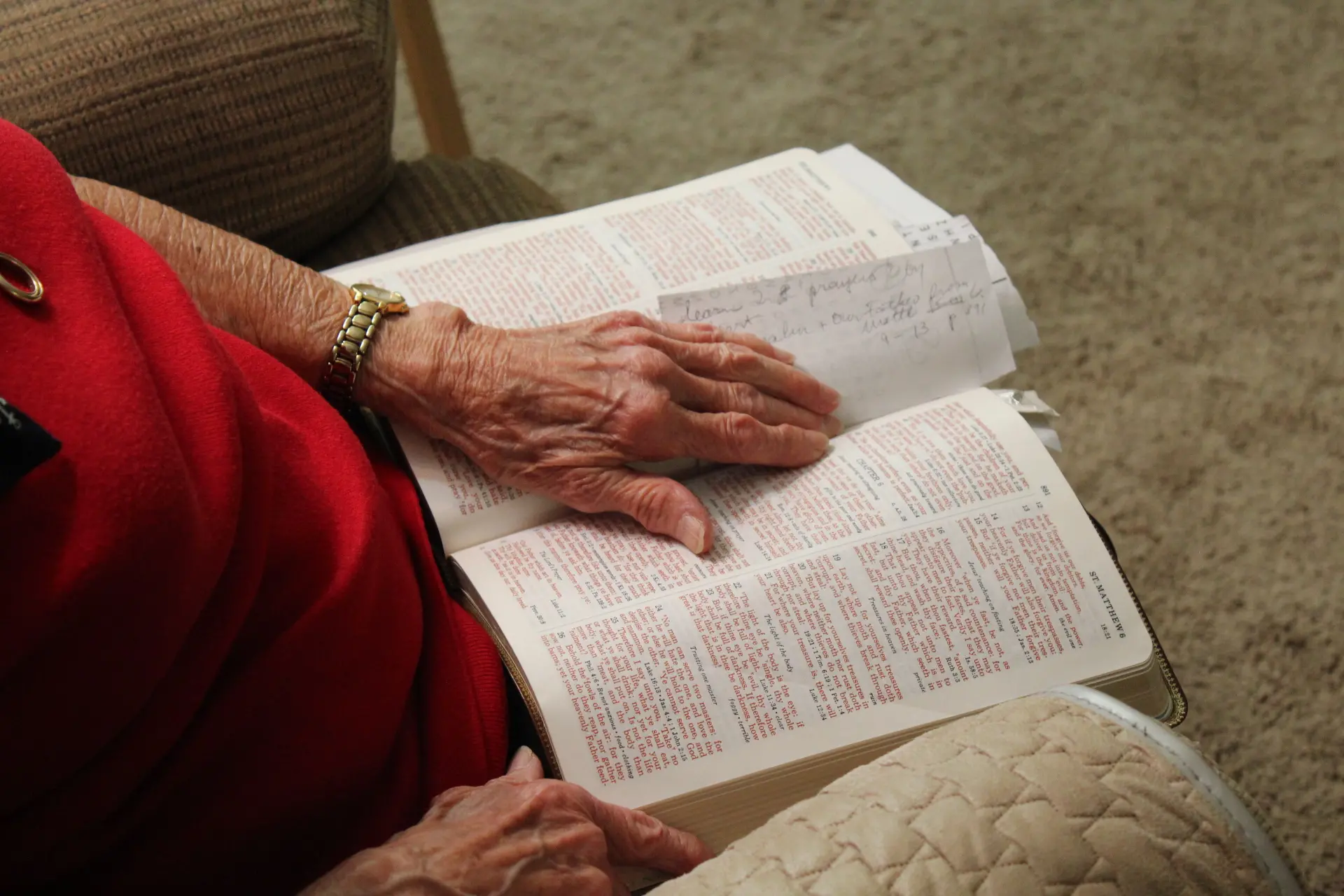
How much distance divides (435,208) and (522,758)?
51 centimetres

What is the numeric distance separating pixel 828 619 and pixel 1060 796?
21 centimetres

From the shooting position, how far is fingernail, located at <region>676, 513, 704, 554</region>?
0.67m

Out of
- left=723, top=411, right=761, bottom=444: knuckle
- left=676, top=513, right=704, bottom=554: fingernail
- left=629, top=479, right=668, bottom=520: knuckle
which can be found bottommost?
left=676, top=513, right=704, bottom=554: fingernail

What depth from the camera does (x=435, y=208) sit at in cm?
97

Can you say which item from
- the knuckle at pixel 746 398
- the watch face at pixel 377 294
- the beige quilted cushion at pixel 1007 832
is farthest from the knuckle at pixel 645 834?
the watch face at pixel 377 294

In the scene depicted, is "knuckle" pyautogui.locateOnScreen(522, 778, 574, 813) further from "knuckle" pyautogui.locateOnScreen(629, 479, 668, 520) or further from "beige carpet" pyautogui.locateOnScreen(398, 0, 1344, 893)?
"beige carpet" pyautogui.locateOnScreen(398, 0, 1344, 893)

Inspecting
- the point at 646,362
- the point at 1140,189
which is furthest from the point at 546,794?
the point at 1140,189

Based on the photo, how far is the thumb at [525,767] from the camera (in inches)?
24.3

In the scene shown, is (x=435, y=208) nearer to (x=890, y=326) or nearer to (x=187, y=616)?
(x=890, y=326)

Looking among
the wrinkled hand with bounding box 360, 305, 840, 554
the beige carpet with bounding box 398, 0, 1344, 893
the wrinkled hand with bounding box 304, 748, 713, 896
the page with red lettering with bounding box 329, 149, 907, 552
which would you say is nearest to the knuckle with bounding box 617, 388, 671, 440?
the wrinkled hand with bounding box 360, 305, 840, 554

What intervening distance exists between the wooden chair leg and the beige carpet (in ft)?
1.39

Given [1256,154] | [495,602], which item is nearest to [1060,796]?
[495,602]

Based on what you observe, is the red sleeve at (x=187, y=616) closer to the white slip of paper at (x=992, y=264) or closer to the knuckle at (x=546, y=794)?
the knuckle at (x=546, y=794)

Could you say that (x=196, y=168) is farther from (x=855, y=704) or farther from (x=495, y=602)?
(x=855, y=704)
